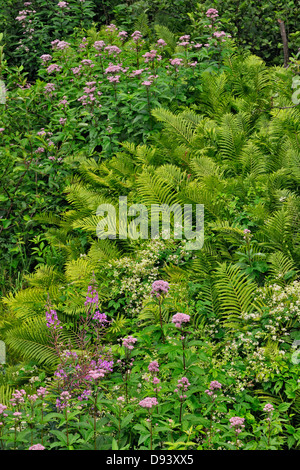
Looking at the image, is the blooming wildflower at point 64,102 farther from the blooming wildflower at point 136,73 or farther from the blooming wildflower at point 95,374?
the blooming wildflower at point 95,374

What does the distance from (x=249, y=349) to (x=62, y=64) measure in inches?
185

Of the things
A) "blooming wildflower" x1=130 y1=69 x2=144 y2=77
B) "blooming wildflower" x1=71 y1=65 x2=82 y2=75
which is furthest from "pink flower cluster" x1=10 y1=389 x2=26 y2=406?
"blooming wildflower" x1=71 y1=65 x2=82 y2=75

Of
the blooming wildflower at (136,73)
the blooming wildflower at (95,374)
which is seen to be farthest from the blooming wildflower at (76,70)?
the blooming wildflower at (95,374)

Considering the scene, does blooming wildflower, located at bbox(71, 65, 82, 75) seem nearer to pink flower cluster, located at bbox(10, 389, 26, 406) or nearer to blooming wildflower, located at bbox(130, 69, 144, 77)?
blooming wildflower, located at bbox(130, 69, 144, 77)

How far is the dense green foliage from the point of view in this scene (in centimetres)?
292

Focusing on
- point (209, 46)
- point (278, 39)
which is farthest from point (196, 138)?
point (278, 39)

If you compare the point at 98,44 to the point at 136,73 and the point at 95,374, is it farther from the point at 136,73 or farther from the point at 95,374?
the point at 95,374

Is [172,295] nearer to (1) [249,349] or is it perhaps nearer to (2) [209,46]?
(1) [249,349]

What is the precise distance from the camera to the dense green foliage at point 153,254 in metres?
2.92

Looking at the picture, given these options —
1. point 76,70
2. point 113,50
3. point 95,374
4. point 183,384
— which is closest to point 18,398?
point 95,374

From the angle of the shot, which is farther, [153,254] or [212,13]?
[212,13]

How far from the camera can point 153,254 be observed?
4.32 metres

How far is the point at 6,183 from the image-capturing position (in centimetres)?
555

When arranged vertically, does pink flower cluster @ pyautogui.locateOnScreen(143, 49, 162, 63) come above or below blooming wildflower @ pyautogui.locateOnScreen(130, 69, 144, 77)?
above
